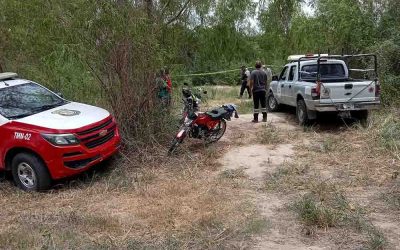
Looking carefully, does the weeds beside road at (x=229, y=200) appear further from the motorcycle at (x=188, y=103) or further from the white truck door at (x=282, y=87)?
the white truck door at (x=282, y=87)

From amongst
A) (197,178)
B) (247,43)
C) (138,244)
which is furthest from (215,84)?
(138,244)

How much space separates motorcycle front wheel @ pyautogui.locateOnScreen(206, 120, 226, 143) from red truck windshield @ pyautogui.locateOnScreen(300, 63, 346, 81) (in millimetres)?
3199

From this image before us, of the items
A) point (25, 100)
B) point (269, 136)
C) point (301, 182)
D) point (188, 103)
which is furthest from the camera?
point (269, 136)

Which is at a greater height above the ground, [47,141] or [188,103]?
[188,103]

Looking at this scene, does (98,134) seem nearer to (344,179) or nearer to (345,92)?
(344,179)

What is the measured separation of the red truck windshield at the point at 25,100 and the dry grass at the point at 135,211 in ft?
4.00

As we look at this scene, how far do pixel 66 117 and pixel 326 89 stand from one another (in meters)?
5.68

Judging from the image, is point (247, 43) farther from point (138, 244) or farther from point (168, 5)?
point (138, 244)

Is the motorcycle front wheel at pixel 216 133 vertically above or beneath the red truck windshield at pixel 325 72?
beneath

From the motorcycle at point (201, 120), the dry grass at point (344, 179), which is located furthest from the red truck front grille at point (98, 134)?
the dry grass at point (344, 179)

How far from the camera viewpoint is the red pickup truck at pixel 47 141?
280 inches

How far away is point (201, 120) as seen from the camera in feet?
31.0

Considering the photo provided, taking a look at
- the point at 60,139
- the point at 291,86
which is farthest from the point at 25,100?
the point at 291,86

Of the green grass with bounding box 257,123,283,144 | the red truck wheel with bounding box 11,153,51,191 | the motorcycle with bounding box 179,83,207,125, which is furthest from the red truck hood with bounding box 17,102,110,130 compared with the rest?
the green grass with bounding box 257,123,283,144
